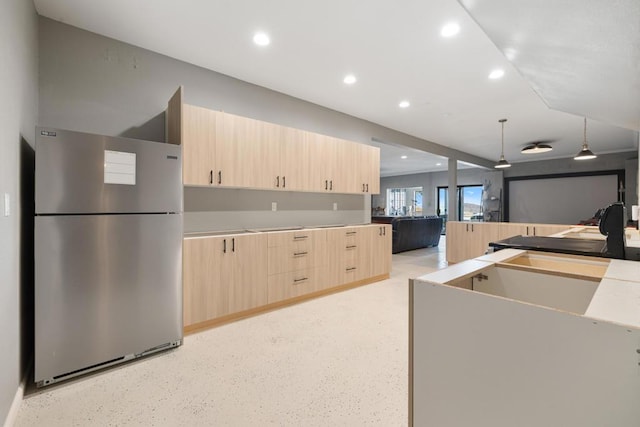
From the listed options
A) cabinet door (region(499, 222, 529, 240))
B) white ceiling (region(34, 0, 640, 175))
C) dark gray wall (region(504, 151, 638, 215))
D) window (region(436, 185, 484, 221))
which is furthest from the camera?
window (region(436, 185, 484, 221))

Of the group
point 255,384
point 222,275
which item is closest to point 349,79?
point 222,275

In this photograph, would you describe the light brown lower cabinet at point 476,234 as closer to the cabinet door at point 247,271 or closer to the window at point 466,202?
the cabinet door at point 247,271

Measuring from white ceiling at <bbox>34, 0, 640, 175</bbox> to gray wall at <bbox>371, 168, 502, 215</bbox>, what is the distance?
466 cm

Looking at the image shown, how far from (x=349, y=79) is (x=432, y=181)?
357 inches

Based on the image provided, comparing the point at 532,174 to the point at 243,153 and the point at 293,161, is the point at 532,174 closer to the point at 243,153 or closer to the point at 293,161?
the point at 293,161

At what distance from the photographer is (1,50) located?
145 cm

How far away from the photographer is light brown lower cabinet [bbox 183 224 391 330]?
8.80 ft

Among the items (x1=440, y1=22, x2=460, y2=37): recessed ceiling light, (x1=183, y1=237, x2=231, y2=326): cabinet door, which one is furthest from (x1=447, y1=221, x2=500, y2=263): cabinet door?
(x1=183, y1=237, x2=231, y2=326): cabinet door

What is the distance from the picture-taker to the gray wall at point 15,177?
1.49m

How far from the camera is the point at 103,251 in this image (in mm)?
2066

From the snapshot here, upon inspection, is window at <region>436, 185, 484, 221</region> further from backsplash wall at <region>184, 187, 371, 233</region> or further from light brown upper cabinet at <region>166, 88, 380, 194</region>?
light brown upper cabinet at <region>166, 88, 380, 194</region>

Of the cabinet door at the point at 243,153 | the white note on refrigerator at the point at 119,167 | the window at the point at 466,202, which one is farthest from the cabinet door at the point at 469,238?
the window at the point at 466,202

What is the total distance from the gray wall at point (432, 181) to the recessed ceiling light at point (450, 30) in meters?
8.54

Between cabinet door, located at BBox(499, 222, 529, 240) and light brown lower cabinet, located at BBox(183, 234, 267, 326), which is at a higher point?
cabinet door, located at BBox(499, 222, 529, 240)
